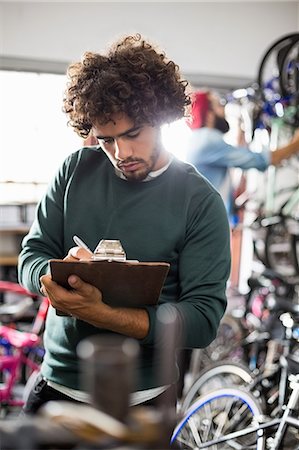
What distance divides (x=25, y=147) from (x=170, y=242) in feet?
11.3

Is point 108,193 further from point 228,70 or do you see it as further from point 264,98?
point 228,70

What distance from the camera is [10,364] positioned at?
9.47 feet

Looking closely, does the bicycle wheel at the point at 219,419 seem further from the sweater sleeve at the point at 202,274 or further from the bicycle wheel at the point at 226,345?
the bicycle wheel at the point at 226,345

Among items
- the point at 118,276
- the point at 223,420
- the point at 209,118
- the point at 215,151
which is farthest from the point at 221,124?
the point at 118,276

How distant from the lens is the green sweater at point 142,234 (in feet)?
3.99

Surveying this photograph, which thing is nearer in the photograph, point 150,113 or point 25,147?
point 150,113

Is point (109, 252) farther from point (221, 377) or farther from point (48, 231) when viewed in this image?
point (221, 377)

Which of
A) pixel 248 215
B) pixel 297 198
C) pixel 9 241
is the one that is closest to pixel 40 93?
pixel 9 241

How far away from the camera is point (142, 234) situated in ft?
4.12

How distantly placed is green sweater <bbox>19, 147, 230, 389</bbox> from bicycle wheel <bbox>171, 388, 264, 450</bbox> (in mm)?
907

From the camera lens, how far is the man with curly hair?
A: 122 cm

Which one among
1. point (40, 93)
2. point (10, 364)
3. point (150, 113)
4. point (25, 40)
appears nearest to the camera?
point (150, 113)

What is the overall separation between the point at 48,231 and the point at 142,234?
0.20 meters

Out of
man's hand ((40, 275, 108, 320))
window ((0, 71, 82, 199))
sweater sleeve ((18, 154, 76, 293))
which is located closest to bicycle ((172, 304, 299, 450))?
sweater sleeve ((18, 154, 76, 293))
